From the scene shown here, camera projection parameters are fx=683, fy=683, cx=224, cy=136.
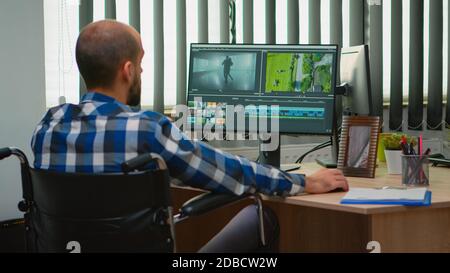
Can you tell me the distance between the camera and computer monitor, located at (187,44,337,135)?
8.05ft

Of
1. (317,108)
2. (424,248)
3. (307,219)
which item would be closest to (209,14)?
(317,108)

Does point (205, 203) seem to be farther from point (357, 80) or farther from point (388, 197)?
point (357, 80)

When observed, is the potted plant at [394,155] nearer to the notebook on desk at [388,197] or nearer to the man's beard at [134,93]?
the notebook on desk at [388,197]

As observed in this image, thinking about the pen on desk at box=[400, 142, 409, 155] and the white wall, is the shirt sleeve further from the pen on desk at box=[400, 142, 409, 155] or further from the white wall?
the white wall

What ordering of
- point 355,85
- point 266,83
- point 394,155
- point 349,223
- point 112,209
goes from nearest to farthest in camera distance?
1. point 112,209
2. point 349,223
3. point 394,155
4. point 266,83
5. point 355,85

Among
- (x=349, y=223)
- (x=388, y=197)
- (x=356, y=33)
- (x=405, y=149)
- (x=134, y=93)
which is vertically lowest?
(x=349, y=223)

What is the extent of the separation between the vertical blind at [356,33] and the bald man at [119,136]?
4.09ft

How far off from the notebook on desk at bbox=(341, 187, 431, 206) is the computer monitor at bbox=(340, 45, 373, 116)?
Answer: 0.59 meters

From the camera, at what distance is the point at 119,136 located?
163 centimetres

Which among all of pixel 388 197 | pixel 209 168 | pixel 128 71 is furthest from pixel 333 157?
pixel 128 71

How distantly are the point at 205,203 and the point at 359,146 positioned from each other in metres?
0.81

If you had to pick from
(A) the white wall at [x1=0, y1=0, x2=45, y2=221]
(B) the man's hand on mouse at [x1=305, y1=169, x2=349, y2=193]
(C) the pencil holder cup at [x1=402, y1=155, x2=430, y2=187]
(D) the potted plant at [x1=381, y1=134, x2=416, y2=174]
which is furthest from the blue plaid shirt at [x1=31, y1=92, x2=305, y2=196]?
(A) the white wall at [x1=0, y1=0, x2=45, y2=221]

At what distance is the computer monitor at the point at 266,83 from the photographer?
96.6 inches

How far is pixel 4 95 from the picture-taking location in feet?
8.69
